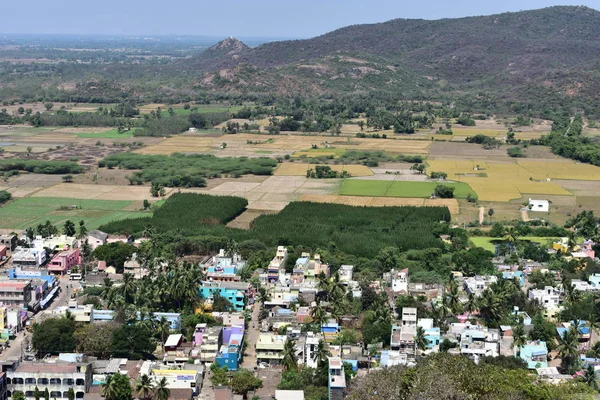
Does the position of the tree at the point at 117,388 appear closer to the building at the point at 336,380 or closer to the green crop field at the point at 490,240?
the building at the point at 336,380

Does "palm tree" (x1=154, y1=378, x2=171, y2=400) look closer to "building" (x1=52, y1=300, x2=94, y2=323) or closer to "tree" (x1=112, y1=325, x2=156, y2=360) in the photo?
"tree" (x1=112, y1=325, x2=156, y2=360)

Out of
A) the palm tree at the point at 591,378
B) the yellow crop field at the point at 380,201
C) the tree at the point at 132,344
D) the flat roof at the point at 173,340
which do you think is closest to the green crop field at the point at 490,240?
the yellow crop field at the point at 380,201

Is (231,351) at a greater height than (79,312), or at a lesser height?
greater

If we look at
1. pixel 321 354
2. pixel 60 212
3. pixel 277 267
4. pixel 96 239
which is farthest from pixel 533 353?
pixel 60 212

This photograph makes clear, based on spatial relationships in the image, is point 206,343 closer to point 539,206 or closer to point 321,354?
point 321,354

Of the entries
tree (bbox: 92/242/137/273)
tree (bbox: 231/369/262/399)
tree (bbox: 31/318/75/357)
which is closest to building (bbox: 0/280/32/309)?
tree (bbox: 31/318/75/357)

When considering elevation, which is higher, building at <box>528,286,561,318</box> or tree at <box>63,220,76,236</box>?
building at <box>528,286,561,318</box>

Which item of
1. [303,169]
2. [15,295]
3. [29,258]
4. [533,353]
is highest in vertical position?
[533,353]
